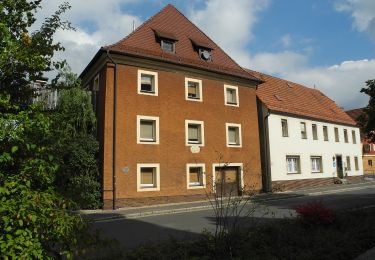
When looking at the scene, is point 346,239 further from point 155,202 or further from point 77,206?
point 155,202

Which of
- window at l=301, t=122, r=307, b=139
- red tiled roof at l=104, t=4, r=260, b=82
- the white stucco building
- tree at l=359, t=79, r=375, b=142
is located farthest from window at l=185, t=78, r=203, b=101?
window at l=301, t=122, r=307, b=139

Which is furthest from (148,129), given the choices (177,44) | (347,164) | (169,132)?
(347,164)

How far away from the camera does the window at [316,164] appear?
106 feet

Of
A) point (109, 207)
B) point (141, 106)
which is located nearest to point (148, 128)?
point (141, 106)

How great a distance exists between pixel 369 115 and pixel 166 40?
14.0 m

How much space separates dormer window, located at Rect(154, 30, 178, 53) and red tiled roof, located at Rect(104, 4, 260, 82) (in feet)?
0.79

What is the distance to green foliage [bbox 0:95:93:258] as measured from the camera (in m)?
3.05

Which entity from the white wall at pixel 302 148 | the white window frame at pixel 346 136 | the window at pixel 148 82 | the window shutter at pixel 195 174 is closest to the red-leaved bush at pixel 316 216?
the window shutter at pixel 195 174

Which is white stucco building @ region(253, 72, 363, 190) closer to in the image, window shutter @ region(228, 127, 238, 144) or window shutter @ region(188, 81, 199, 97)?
window shutter @ region(228, 127, 238, 144)

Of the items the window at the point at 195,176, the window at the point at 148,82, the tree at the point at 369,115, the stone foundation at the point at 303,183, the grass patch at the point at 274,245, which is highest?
the window at the point at 148,82

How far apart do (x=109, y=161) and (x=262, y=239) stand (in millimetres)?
13108

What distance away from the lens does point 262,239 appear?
7.70 meters

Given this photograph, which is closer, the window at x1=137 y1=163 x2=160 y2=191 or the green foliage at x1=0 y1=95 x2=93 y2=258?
the green foliage at x1=0 y1=95 x2=93 y2=258

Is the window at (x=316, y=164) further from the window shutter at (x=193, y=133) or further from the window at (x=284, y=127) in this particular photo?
the window shutter at (x=193, y=133)
